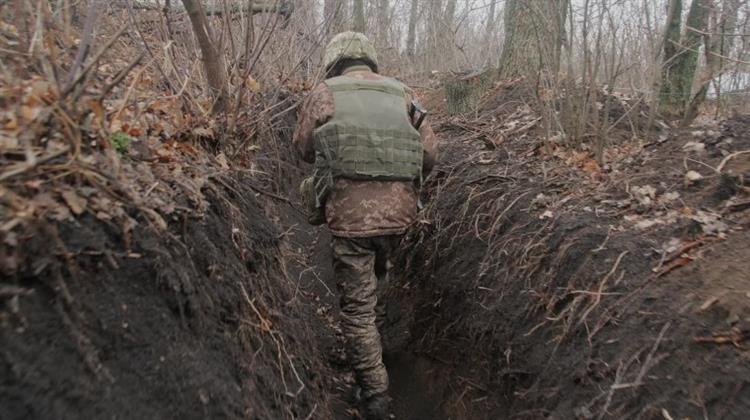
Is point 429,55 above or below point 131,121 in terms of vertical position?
above

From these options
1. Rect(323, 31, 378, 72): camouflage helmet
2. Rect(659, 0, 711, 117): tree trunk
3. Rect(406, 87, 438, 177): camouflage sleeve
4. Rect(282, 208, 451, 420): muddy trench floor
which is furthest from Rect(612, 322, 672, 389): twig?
Rect(659, 0, 711, 117): tree trunk

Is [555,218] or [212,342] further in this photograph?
[555,218]

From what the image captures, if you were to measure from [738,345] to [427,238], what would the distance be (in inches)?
115

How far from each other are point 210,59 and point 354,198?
1.33m

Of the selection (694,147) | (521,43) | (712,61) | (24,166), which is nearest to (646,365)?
(694,147)

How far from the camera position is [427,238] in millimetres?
4695

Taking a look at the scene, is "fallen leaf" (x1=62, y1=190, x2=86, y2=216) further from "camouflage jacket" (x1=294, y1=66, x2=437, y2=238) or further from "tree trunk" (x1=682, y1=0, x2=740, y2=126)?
"tree trunk" (x1=682, y1=0, x2=740, y2=126)

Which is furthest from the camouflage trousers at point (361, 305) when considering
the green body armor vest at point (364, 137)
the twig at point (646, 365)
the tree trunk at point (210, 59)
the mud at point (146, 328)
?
the twig at point (646, 365)

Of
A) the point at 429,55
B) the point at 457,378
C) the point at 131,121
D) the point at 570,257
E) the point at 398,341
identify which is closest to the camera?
the point at 131,121

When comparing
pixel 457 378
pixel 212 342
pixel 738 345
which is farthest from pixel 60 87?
pixel 457 378

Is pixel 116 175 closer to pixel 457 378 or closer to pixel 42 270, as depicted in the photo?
pixel 42 270

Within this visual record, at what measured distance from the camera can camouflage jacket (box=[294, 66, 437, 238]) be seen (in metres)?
3.64

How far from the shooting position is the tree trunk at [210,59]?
291cm

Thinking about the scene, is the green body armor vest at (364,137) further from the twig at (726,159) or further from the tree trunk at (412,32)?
the tree trunk at (412,32)
